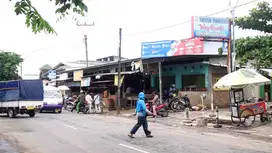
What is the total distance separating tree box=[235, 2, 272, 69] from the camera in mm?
16312

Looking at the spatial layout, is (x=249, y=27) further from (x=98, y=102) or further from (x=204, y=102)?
(x=98, y=102)

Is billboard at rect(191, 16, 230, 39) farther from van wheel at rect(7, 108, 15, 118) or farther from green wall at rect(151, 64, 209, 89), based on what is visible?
van wheel at rect(7, 108, 15, 118)

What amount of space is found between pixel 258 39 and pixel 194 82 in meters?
10.4

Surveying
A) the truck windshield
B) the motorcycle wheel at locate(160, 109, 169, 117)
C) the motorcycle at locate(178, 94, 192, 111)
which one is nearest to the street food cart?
the motorcycle wheel at locate(160, 109, 169, 117)

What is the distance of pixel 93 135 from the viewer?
14.1 meters

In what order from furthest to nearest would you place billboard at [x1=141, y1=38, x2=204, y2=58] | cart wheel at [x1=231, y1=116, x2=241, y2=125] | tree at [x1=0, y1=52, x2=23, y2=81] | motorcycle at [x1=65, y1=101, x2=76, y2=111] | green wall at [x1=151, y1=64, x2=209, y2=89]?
tree at [x1=0, y1=52, x2=23, y2=81] < motorcycle at [x1=65, y1=101, x2=76, y2=111] < green wall at [x1=151, y1=64, x2=209, y2=89] < billboard at [x1=141, y1=38, x2=204, y2=58] < cart wheel at [x1=231, y1=116, x2=241, y2=125]

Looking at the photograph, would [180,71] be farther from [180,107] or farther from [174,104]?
[180,107]

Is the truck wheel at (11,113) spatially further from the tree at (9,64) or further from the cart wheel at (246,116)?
the tree at (9,64)

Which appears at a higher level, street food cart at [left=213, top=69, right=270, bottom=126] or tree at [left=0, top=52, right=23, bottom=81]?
tree at [left=0, top=52, right=23, bottom=81]

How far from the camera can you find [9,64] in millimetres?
46969

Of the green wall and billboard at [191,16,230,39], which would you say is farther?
the green wall

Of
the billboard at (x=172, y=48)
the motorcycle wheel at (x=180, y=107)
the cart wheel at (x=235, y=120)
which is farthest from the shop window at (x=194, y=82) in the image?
the cart wheel at (x=235, y=120)

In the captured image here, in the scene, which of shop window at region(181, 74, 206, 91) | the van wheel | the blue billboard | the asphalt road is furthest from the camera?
shop window at region(181, 74, 206, 91)

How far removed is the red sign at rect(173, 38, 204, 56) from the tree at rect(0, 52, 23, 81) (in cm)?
2923
